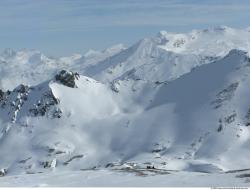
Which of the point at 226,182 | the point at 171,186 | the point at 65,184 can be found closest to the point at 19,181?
the point at 65,184

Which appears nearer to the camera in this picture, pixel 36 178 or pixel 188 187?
pixel 188 187

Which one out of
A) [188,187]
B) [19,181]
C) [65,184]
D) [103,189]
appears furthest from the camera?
[19,181]

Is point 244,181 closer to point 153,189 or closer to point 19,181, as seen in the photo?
point 153,189

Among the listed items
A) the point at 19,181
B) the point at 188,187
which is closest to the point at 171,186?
the point at 188,187

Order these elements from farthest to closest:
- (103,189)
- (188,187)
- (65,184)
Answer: (65,184) → (188,187) → (103,189)

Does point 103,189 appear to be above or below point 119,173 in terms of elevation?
below

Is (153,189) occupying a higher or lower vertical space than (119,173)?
lower

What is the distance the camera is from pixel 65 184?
52406 mm

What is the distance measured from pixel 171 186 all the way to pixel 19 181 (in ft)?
45.5

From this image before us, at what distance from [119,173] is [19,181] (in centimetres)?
923

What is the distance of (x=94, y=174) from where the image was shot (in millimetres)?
59531

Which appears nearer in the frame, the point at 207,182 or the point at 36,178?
the point at 207,182

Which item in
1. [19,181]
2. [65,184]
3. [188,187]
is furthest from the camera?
[19,181]

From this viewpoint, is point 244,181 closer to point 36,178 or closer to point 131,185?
point 131,185
